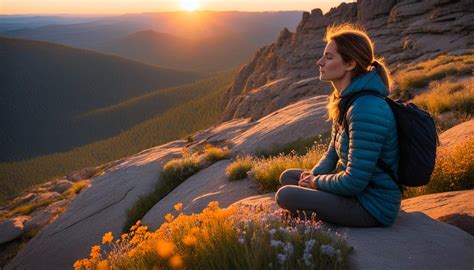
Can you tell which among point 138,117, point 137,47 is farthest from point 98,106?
point 137,47

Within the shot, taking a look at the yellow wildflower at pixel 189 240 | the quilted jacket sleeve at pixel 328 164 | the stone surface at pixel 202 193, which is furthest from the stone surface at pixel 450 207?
the stone surface at pixel 202 193

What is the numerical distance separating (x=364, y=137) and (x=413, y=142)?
432 mm

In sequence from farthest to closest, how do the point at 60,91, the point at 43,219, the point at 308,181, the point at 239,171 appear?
the point at 60,91
the point at 43,219
the point at 239,171
the point at 308,181

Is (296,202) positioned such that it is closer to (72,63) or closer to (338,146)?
(338,146)

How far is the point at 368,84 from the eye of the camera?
10.9ft

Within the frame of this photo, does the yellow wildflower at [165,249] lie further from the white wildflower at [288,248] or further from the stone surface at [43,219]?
the stone surface at [43,219]

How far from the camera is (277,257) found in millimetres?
2436

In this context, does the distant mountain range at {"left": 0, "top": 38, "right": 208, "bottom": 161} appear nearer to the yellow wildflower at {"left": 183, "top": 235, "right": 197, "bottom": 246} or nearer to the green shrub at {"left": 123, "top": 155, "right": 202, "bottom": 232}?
the green shrub at {"left": 123, "top": 155, "right": 202, "bottom": 232}

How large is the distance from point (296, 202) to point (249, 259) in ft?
3.98

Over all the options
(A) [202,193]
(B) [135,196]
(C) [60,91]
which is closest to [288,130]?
(A) [202,193]

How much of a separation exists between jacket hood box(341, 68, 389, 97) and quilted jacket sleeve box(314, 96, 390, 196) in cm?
12

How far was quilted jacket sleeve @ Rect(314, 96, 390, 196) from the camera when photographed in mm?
3133

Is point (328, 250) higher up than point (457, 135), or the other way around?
point (328, 250)

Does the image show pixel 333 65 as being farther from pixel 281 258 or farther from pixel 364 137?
pixel 281 258
